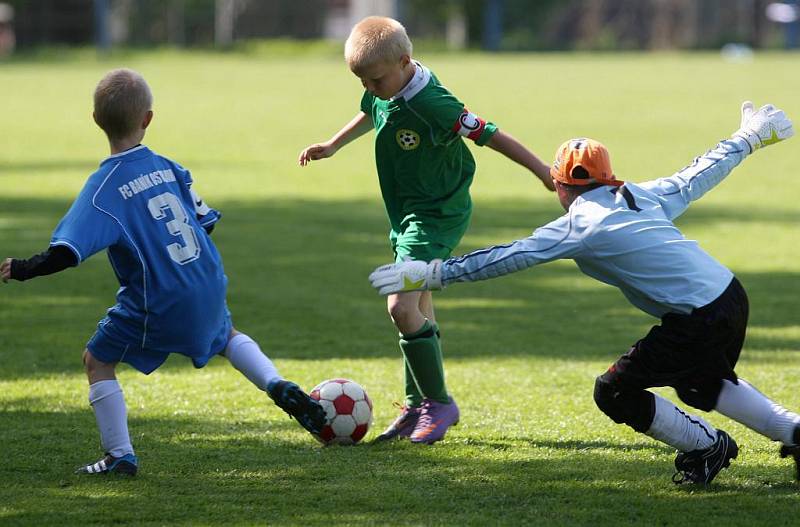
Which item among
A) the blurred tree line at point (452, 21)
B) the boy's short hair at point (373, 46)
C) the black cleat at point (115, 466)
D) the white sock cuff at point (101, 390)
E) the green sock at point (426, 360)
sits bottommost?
the blurred tree line at point (452, 21)

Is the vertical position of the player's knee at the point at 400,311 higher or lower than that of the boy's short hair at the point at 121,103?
lower

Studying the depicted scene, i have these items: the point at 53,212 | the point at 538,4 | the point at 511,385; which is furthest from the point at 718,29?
the point at 511,385

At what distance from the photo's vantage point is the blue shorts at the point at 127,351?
5.00 metres

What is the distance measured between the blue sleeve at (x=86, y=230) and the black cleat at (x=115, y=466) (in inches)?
29.7

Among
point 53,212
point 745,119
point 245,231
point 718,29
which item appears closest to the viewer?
point 745,119

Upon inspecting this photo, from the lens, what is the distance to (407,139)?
571cm

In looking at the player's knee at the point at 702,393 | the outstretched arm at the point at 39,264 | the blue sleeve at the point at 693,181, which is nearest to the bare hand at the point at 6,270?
the outstretched arm at the point at 39,264

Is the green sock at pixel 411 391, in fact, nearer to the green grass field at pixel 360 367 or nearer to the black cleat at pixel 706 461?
the green grass field at pixel 360 367

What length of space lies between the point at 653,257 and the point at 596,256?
193 mm

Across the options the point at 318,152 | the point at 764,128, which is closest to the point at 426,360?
the point at 318,152

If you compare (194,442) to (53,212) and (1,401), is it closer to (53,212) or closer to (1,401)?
(1,401)

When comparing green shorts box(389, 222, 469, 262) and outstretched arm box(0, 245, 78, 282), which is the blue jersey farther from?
green shorts box(389, 222, 469, 262)

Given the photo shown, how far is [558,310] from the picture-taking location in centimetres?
935

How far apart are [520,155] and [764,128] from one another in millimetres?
960
